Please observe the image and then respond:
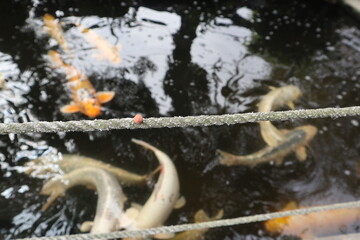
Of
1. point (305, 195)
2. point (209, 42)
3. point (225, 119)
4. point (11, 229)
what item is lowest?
point (11, 229)

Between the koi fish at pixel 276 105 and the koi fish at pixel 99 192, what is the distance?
1.84m

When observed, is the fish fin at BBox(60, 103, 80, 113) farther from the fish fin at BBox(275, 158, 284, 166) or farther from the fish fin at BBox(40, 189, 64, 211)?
the fish fin at BBox(275, 158, 284, 166)

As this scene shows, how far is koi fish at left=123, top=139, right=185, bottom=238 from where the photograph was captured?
3250mm

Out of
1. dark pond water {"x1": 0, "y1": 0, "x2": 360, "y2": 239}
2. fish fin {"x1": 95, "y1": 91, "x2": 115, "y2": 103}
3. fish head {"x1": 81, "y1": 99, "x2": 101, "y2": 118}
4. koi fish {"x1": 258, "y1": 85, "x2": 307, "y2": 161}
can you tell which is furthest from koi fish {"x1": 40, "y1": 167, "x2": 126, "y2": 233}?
koi fish {"x1": 258, "y1": 85, "x2": 307, "y2": 161}

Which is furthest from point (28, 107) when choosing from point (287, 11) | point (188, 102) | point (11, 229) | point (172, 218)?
point (287, 11)

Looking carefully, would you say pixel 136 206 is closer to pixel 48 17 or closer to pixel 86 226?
pixel 86 226

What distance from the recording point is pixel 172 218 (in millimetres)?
3424

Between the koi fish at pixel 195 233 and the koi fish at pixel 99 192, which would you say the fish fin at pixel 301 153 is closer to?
the koi fish at pixel 195 233

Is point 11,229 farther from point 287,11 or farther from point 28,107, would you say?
point 287,11

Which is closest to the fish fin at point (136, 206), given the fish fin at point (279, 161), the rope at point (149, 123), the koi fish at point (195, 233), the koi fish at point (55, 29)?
the koi fish at point (195, 233)

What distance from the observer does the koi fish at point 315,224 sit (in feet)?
10.9

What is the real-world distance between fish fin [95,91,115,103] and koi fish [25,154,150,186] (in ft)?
3.03

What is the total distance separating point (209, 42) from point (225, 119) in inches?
165

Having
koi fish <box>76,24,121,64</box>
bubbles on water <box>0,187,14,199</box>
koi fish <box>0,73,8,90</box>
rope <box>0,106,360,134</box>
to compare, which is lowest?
bubbles on water <box>0,187,14,199</box>
